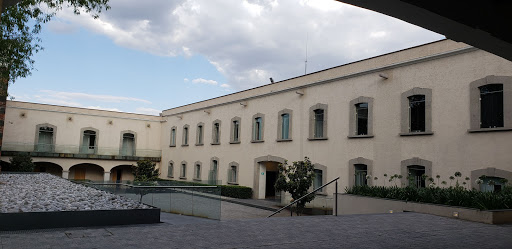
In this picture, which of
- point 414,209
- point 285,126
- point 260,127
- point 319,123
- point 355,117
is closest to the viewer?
point 414,209

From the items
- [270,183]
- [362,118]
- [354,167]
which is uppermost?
[362,118]

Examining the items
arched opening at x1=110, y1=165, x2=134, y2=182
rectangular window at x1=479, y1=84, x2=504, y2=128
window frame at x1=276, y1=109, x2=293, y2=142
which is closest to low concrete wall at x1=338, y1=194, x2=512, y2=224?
rectangular window at x1=479, y1=84, x2=504, y2=128

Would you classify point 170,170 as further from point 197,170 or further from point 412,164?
point 412,164

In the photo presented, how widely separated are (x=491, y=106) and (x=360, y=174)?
6131mm

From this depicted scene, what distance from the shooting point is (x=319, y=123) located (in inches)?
806

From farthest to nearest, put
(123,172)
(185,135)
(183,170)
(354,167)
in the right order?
(123,172)
(185,135)
(183,170)
(354,167)

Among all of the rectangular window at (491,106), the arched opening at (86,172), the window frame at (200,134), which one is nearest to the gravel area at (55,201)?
the rectangular window at (491,106)

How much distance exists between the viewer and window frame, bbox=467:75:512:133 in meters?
12.7

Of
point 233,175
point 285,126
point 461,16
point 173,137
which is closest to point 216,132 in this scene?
point 233,175

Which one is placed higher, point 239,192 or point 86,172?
point 86,172

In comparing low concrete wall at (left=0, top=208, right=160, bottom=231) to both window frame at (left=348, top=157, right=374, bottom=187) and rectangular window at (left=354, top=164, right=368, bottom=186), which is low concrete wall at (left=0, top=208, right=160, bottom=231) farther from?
rectangular window at (left=354, top=164, right=368, bottom=186)

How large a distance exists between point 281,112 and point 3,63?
1513cm

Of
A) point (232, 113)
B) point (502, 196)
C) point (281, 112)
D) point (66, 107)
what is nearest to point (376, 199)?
point (502, 196)

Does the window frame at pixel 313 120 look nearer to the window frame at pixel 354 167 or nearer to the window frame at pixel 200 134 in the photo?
the window frame at pixel 354 167
